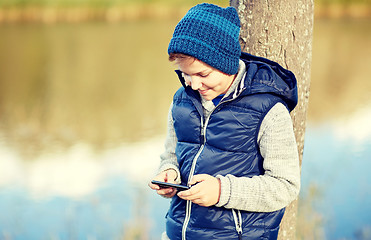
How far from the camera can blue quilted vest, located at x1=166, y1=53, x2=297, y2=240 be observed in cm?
182

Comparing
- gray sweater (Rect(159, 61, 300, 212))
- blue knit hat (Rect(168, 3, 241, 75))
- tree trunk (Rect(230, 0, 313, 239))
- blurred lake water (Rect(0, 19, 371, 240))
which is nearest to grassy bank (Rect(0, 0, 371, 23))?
blurred lake water (Rect(0, 19, 371, 240))

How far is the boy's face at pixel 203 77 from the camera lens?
1.82 metres

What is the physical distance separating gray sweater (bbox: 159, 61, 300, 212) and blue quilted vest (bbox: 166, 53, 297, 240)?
5 centimetres

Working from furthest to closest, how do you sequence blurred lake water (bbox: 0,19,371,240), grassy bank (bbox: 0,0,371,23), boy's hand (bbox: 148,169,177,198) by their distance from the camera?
grassy bank (bbox: 0,0,371,23) < blurred lake water (bbox: 0,19,371,240) < boy's hand (bbox: 148,169,177,198)

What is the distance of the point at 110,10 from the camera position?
13711 millimetres

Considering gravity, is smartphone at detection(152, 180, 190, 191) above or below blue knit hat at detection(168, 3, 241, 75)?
below

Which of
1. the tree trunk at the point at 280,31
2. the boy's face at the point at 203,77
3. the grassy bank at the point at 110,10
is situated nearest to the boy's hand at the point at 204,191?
the boy's face at the point at 203,77

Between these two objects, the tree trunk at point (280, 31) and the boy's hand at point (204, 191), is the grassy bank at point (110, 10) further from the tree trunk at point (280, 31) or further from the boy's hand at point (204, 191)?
the boy's hand at point (204, 191)

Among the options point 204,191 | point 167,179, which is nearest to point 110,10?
point 167,179

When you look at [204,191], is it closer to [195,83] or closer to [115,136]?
[195,83]

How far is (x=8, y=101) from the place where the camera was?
8.59m

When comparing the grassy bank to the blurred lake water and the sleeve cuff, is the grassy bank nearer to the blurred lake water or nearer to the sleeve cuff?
the blurred lake water

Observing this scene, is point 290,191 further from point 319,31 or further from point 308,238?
point 319,31

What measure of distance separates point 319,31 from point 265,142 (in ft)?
34.2
